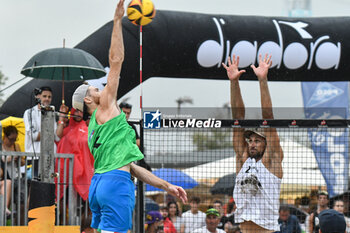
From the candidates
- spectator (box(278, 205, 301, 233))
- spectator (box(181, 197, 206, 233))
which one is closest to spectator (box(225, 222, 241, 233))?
spectator (box(181, 197, 206, 233))

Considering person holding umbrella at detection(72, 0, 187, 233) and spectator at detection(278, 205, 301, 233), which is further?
spectator at detection(278, 205, 301, 233)

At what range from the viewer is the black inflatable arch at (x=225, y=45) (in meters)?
12.7

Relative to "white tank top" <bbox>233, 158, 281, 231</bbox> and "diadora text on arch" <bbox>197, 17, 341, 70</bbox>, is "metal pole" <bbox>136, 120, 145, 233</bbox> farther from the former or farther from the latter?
"diadora text on arch" <bbox>197, 17, 341, 70</bbox>

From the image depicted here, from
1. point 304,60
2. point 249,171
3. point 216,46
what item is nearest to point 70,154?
point 249,171

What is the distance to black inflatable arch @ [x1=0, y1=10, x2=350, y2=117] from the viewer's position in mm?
12656

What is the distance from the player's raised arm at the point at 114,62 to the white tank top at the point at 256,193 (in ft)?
8.15

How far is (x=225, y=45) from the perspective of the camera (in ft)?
42.5

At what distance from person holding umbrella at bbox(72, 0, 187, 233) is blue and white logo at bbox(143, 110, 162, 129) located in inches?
71.3

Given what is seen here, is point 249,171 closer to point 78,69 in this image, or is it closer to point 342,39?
point 78,69

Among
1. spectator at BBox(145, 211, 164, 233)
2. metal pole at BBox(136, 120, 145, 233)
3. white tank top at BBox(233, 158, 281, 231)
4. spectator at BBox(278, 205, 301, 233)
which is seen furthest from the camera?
spectator at BBox(278, 205, 301, 233)

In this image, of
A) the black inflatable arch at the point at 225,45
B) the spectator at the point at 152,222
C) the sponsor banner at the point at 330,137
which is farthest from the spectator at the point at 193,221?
the sponsor banner at the point at 330,137

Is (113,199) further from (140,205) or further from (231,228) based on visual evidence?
(231,228)

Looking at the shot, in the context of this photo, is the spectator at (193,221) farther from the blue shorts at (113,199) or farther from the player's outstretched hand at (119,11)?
the player's outstretched hand at (119,11)

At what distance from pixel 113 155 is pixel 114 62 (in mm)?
906
